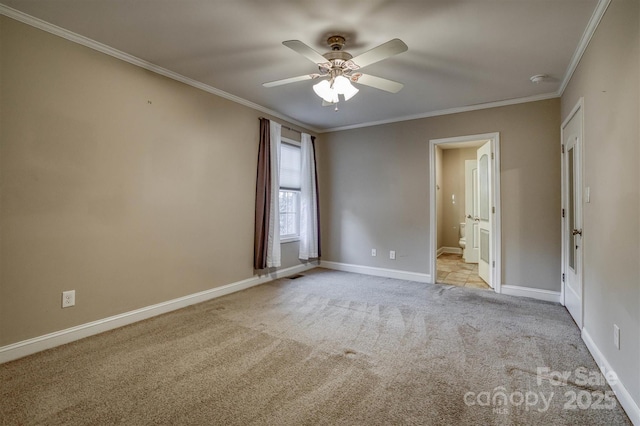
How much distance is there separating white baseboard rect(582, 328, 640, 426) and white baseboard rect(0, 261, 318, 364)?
3.57m

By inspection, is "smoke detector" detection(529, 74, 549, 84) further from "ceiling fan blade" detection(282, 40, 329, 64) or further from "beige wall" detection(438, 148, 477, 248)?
"beige wall" detection(438, 148, 477, 248)

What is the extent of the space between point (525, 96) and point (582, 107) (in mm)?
1332

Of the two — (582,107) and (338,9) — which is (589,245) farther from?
(338,9)

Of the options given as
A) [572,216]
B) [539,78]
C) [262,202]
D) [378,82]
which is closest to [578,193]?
[572,216]

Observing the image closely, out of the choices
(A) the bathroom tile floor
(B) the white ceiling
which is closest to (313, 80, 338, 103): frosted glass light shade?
(B) the white ceiling

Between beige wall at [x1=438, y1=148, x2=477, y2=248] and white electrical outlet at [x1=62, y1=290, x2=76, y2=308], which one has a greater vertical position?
beige wall at [x1=438, y1=148, x2=477, y2=248]

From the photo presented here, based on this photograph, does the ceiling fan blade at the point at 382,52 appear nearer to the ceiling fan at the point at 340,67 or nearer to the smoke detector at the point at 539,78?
the ceiling fan at the point at 340,67

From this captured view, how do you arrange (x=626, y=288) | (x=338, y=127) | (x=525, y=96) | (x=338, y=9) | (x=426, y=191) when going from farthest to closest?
(x=338, y=127) → (x=426, y=191) → (x=525, y=96) → (x=338, y=9) → (x=626, y=288)

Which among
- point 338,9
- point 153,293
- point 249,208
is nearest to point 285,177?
point 249,208

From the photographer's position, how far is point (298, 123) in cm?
507

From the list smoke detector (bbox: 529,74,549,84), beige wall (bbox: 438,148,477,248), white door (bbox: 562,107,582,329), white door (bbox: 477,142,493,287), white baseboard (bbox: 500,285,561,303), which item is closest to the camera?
white door (bbox: 562,107,582,329)

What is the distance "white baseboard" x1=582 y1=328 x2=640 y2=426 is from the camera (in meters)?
1.56

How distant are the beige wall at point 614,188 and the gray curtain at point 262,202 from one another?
345 centimetres

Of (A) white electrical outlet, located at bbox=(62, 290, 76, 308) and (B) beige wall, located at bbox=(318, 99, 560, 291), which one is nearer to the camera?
(A) white electrical outlet, located at bbox=(62, 290, 76, 308)
